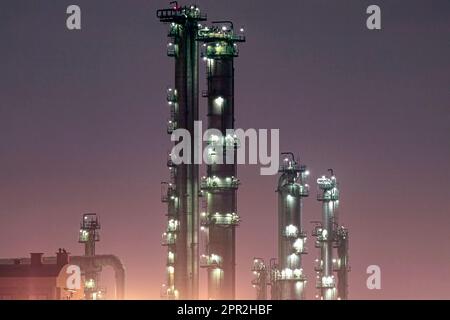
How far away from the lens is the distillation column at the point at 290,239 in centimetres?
8544

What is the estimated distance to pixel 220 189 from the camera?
69250mm

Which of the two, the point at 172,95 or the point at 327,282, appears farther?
the point at 327,282

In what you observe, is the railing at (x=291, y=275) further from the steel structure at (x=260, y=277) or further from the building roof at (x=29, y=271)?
the steel structure at (x=260, y=277)

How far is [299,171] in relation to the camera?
87.8m

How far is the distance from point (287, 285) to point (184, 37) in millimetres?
19907

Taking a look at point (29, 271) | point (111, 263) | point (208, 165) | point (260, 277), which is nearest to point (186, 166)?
point (208, 165)

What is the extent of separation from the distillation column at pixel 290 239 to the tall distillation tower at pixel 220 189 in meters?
15.9

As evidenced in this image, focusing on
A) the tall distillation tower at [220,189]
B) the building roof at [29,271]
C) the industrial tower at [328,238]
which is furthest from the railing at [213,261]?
the industrial tower at [328,238]

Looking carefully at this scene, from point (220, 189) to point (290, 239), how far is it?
1707 centimetres

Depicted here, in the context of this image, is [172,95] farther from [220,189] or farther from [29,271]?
[29,271]

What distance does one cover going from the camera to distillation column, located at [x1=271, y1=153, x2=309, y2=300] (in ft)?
280

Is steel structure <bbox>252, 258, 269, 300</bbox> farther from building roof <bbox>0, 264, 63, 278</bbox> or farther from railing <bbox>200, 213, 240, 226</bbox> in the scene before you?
railing <bbox>200, 213, 240, 226</bbox>
